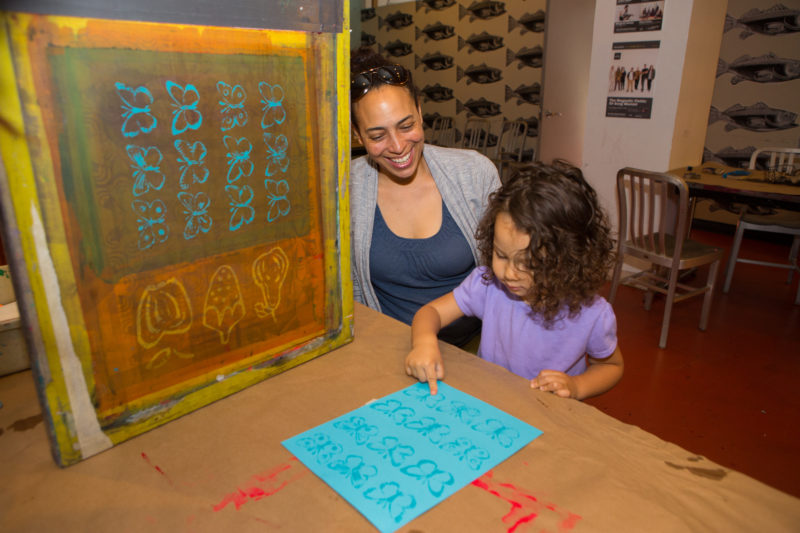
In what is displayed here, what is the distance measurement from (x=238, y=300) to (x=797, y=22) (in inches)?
211

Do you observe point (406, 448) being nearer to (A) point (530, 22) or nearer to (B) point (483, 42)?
(A) point (530, 22)

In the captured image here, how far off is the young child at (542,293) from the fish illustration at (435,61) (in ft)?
21.5

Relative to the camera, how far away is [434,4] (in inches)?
278

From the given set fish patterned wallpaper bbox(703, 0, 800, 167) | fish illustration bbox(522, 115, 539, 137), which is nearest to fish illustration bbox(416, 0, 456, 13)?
fish illustration bbox(522, 115, 539, 137)

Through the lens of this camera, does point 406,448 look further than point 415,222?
No

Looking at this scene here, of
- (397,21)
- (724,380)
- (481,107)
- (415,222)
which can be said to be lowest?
(724,380)

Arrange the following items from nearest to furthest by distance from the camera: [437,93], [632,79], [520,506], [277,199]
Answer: [520,506] < [277,199] < [632,79] < [437,93]

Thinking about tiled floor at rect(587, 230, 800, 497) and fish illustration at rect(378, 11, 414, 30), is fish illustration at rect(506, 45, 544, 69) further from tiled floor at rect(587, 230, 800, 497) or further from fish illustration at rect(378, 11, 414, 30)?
tiled floor at rect(587, 230, 800, 497)

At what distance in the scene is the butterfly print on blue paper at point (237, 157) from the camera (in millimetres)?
766

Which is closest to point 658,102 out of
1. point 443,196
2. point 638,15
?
point 638,15

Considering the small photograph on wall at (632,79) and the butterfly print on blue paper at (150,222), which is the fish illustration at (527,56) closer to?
the small photograph on wall at (632,79)

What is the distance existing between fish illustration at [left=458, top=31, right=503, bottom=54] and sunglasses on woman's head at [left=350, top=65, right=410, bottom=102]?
5.77m

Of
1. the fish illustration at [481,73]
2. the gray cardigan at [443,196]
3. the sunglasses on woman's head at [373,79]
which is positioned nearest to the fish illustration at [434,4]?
the fish illustration at [481,73]

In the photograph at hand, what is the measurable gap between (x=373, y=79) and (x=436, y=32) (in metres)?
6.58
